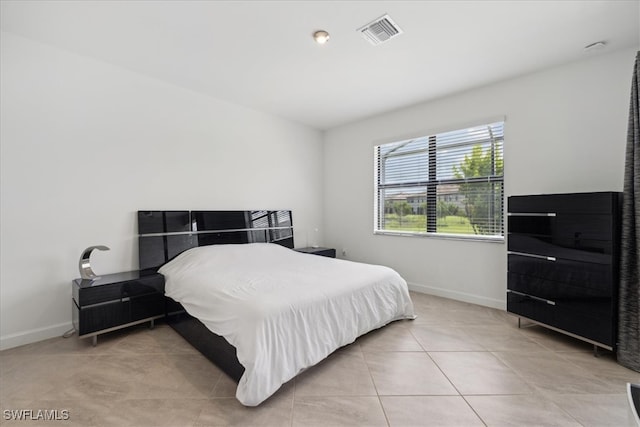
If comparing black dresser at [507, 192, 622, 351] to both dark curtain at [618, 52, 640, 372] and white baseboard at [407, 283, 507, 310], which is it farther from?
white baseboard at [407, 283, 507, 310]

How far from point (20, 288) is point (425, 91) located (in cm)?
464

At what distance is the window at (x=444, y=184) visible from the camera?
10.7ft

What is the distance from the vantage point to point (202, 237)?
10.8 ft

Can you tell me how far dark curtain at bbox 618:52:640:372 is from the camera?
198 centimetres

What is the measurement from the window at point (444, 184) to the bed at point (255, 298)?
1.45m

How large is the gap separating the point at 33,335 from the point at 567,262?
476cm

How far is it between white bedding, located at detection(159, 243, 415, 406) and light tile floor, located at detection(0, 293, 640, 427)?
0.61 ft

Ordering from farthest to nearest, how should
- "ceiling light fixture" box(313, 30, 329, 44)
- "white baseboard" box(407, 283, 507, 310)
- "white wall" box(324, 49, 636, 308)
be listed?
"white baseboard" box(407, 283, 507, 310) < "white wall" box(324, 49, 636, 308) < "ceiling light fixture" box(313, 30, 329, 44)

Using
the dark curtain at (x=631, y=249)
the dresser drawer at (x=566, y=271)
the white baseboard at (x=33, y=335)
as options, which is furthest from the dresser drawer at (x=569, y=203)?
the white baseboard at (x=33, y=335)

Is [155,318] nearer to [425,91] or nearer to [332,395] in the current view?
[332,395]

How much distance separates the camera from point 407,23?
6.98 feet

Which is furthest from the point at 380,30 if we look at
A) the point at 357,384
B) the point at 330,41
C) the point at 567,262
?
the point at 357,384

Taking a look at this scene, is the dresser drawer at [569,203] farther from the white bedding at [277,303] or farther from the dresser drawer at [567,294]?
the white bedding at [277,303]

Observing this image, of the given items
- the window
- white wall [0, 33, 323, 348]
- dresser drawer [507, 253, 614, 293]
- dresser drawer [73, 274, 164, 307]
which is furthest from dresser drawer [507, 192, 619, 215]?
dresser drawer [73, 274, 164, 307]
